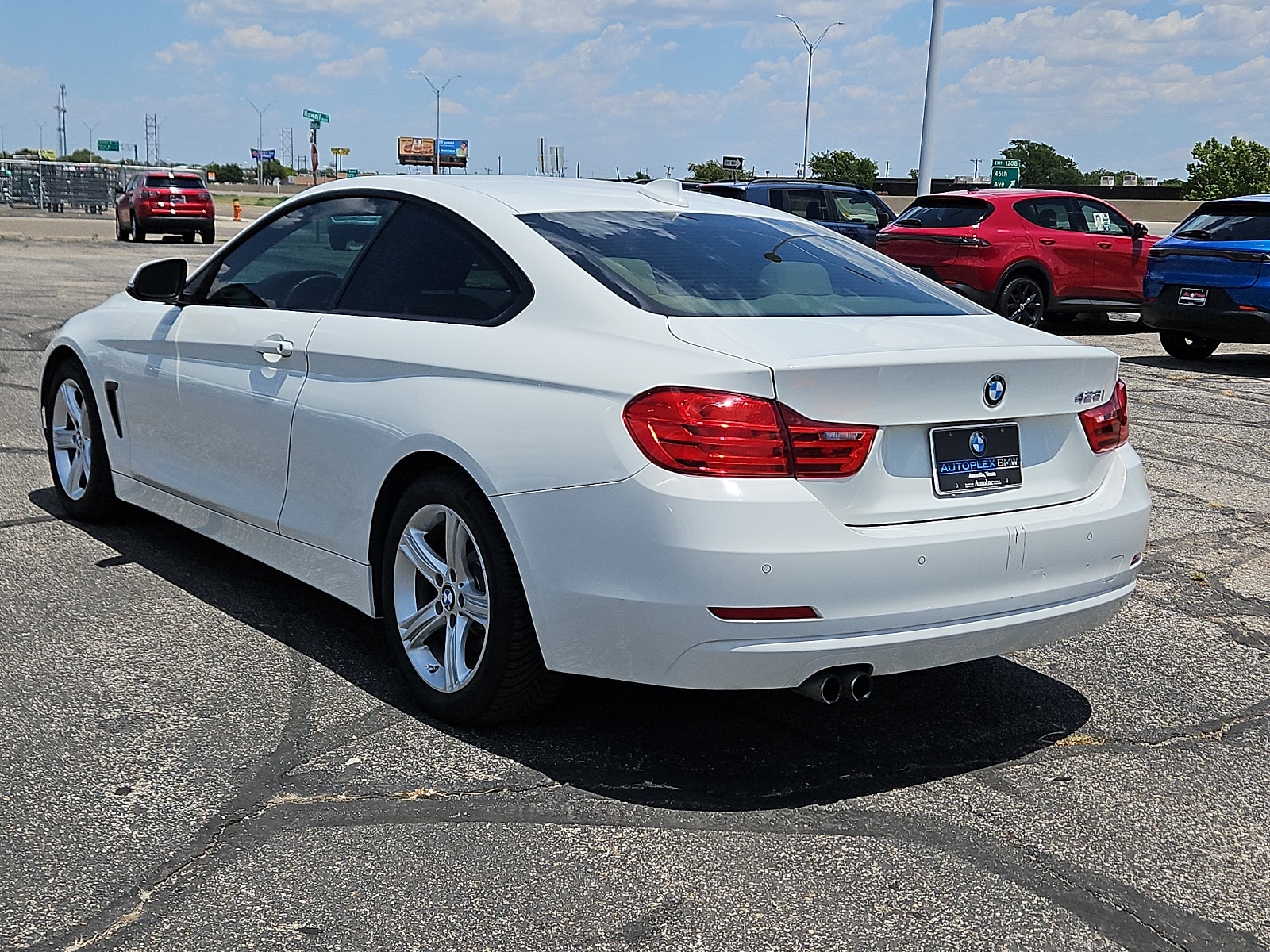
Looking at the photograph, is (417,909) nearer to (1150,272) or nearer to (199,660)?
(199,660)

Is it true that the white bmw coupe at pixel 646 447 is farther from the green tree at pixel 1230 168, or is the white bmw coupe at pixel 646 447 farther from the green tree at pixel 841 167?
the green tree at pixel 841 167

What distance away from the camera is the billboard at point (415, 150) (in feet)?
466

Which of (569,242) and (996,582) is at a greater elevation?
(569,242)

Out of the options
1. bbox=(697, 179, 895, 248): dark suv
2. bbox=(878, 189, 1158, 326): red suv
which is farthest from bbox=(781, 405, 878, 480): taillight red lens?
bbox=(697, 179, 895, 248): dark suv

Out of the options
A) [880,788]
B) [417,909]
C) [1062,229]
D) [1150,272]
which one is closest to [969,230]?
[1062,229]

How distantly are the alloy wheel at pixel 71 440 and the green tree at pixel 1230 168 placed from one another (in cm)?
7339

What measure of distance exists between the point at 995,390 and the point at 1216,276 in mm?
10720

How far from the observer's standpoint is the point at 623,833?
3.38 meters

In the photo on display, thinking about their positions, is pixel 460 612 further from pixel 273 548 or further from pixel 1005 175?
pixel 1005 175

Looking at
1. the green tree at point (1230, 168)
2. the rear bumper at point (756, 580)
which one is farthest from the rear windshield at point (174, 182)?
the green tree at point (1230, 168)

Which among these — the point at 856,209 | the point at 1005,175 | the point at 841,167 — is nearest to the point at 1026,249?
the point at 856,209

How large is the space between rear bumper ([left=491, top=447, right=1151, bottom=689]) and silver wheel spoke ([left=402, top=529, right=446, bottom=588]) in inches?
16.6

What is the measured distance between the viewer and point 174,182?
33219 millimetres

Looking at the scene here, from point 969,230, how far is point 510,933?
14.7 m
